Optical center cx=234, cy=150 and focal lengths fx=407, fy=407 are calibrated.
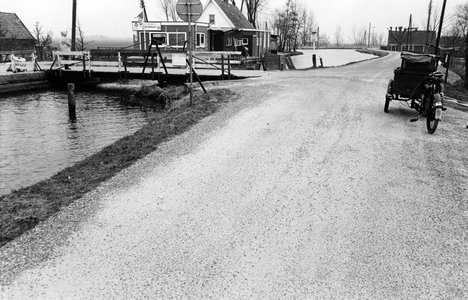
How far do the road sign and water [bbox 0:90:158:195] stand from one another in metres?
3.83

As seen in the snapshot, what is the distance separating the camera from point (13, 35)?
49.8 metres

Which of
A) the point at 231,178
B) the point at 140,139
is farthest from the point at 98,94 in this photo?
the point at 231,178

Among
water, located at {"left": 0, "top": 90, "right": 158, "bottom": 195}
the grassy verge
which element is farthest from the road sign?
water, located at {"left": 0, "top": 90, "right": 158, "bottom": 195}

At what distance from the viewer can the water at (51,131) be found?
340 inches

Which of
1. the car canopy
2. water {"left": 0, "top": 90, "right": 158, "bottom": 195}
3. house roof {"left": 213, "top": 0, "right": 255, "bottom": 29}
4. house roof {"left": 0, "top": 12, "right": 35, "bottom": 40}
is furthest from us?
house roof {"left": 0, "top": 12, "right": 35, "bottom": 40}

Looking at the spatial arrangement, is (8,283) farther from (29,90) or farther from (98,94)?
(29,90)

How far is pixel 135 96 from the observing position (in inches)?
797

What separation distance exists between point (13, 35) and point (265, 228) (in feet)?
180

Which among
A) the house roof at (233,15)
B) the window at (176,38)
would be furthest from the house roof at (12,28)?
the house roof at (233,15)

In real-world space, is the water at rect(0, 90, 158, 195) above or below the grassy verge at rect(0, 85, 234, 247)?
below

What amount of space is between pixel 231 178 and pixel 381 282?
286cm

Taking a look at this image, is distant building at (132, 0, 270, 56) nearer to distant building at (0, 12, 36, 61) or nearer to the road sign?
distant building at (0, 12, 36, 61)

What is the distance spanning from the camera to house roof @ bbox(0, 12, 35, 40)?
49.5 m

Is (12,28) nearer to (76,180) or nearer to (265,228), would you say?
(76,180)
